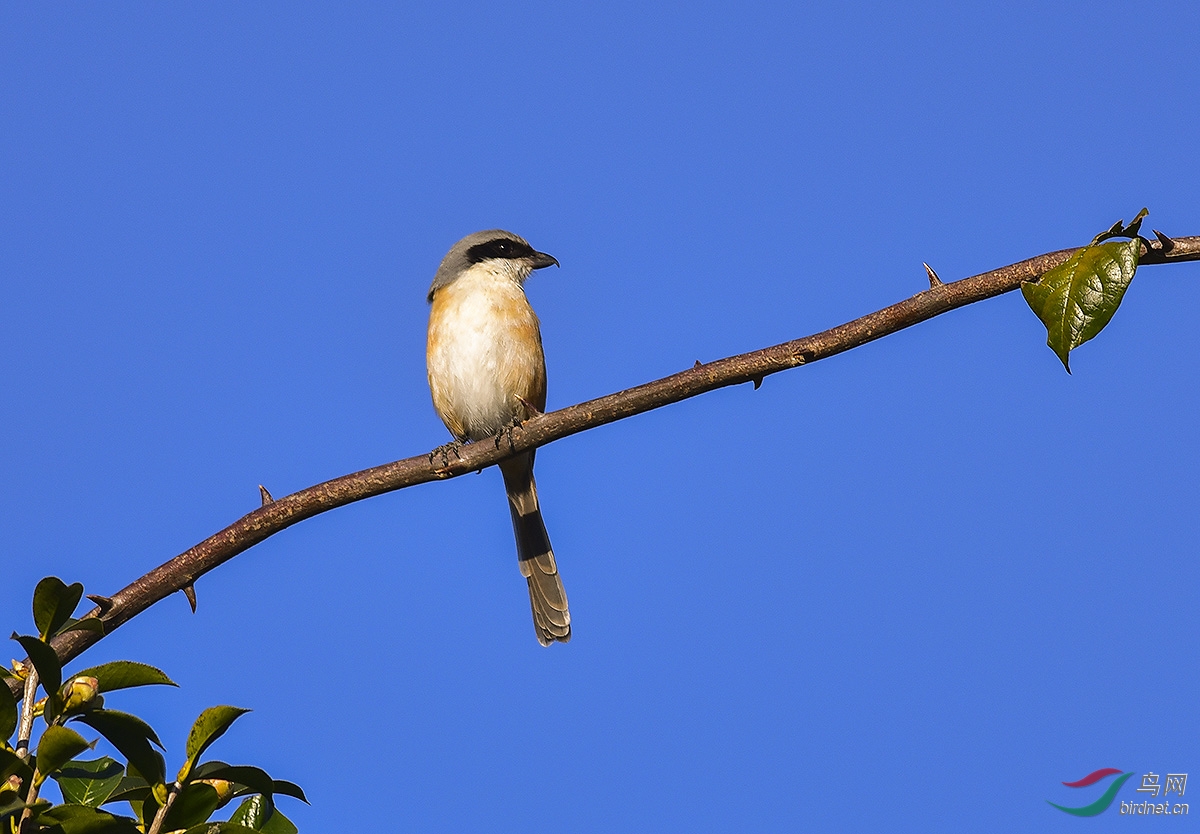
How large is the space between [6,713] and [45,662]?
0.57 feet

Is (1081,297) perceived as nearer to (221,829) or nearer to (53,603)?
(221,829)

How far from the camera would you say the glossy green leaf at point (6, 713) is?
7.75 ft

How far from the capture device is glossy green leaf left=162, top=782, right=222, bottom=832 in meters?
2.46

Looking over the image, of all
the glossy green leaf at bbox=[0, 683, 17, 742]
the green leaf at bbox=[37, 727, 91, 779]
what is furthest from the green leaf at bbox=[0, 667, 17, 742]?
the green leaf at bbox=[37, 727, 91, 779]

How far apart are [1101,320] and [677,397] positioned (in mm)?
1044

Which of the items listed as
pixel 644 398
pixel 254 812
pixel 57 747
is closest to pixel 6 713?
pixel 57 747

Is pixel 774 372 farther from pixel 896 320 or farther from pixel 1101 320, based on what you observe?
pixel 1101 320

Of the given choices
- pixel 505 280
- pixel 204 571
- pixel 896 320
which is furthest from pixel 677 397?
pixel 505 280

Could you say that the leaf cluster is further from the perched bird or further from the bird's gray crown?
the bird's gray crown

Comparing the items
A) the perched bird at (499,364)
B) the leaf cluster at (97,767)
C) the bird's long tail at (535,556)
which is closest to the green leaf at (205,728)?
the leaf cluster at (97,767)

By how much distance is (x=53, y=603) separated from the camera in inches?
97.0

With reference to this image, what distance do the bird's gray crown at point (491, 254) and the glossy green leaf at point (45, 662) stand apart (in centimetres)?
589

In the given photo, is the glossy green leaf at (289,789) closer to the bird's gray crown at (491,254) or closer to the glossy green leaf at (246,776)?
the glossy green leaf at (246,776)

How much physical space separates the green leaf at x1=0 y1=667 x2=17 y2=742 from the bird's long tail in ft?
18.2
